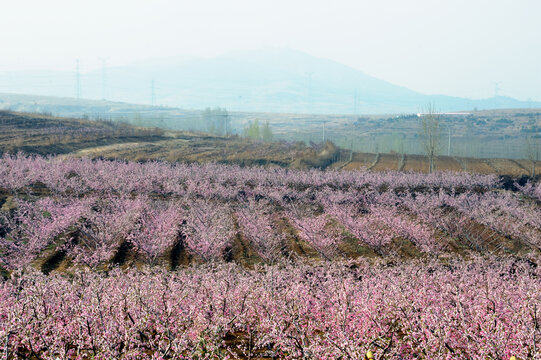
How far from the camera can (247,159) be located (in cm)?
6806

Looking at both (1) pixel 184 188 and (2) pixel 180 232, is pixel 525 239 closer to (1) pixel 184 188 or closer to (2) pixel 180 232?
(2) pixel 180 232

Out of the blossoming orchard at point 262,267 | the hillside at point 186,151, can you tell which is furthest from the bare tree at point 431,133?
the blossoming orchard at point 262,267

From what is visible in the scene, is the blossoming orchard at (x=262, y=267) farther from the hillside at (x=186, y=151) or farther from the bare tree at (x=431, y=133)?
the hillside at (x=186, y=151)

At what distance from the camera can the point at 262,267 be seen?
25141mm

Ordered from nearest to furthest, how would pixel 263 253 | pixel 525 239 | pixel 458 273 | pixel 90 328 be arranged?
1. pixel 90 328
2. pixel 458 273
3. pixel 263 253
4. pixel 525 239

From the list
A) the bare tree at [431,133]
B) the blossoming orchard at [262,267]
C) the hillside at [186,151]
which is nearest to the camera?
the blossoming orchard at [262,267]

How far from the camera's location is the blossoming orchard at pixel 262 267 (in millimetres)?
11570

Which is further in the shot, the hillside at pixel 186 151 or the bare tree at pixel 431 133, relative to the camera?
the hillside at pixel 186 151

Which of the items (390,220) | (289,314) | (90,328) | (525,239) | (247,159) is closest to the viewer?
(90,328)

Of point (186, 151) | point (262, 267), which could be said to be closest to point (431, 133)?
point (186, 151)

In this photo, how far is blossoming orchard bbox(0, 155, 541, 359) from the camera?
11.6 m

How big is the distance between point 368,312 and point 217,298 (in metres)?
5.06

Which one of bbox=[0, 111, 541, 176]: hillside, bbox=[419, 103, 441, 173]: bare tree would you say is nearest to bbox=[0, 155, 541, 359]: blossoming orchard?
bbox=[419, 103, 441, 173]: bare tree

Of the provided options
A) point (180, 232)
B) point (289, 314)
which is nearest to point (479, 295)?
point (289, 314)
